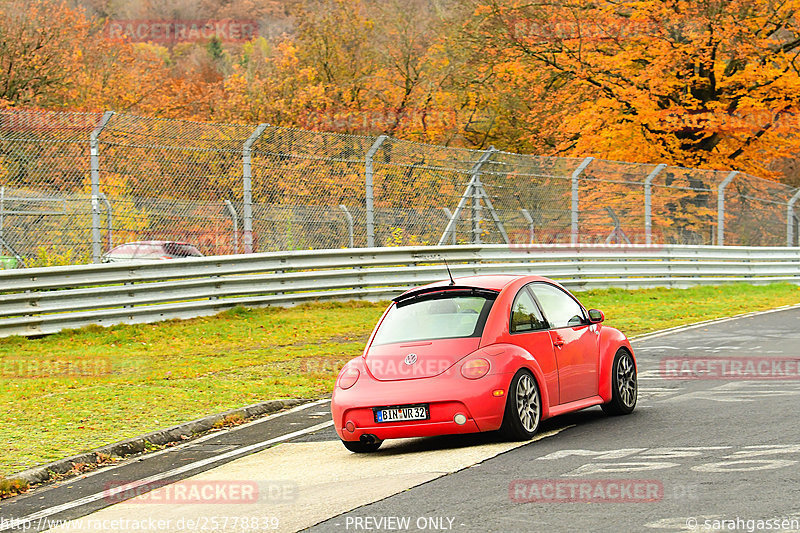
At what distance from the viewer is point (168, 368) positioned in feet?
45.2

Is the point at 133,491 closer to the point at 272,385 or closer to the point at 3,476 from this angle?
the point at 3,476

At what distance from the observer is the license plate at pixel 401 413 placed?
8414 mm

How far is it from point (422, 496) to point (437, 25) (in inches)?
1621

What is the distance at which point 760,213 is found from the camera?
3119 cm

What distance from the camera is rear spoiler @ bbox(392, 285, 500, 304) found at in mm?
9227

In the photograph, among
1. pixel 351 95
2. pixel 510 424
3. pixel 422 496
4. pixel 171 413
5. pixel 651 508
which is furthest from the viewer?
pixel 351 95

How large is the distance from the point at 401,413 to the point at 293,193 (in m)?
11.7

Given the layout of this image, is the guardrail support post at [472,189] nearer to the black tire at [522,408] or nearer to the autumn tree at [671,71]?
the autumn tree at [671,71]

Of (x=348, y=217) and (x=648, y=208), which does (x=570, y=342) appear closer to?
(x=348, y=217)

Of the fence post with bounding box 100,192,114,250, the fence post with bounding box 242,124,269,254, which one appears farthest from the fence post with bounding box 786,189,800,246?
the fence post with bounding box 100,192,114,250


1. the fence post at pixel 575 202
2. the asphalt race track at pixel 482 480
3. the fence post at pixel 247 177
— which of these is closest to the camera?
the asphalt race track at pixel 482 480

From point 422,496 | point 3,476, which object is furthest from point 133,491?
point 422,496

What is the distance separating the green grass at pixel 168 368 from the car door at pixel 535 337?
3.44m

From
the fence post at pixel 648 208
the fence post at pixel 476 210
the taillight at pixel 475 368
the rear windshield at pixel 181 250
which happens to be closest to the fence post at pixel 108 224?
the rear windshield at pixel 181 250
